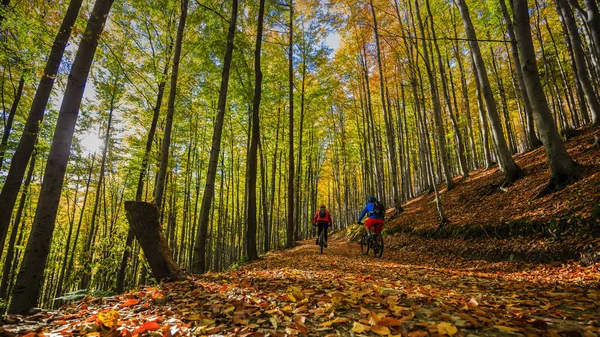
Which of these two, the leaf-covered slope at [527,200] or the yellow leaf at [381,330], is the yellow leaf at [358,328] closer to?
the yellow leaf at [381,330]

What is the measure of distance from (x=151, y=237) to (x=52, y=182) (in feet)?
5.15

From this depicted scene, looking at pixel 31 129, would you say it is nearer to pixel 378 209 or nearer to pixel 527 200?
pixel 378 209

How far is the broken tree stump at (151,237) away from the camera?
4398 mm

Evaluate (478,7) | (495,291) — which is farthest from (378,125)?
(495,291)

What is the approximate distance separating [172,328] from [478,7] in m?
18.3

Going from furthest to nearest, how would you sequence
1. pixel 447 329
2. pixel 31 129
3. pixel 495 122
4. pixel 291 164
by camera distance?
pixel 291 164, pixel 495 122, pixel 31 129, pixel 447 329

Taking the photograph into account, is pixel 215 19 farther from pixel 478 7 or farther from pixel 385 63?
pixel 478 7

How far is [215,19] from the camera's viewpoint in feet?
30.9

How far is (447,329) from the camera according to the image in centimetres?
186

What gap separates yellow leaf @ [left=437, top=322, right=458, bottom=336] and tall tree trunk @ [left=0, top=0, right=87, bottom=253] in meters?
6.63

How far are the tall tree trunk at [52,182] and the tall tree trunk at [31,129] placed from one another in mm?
1331

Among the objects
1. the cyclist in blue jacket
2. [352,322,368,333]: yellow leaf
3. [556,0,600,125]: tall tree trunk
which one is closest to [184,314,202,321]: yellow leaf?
[352,322,368,333]: yellow leaf

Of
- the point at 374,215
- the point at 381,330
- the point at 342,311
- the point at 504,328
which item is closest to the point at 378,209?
the point at 374,215

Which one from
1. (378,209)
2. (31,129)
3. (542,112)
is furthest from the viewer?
(378,209)
